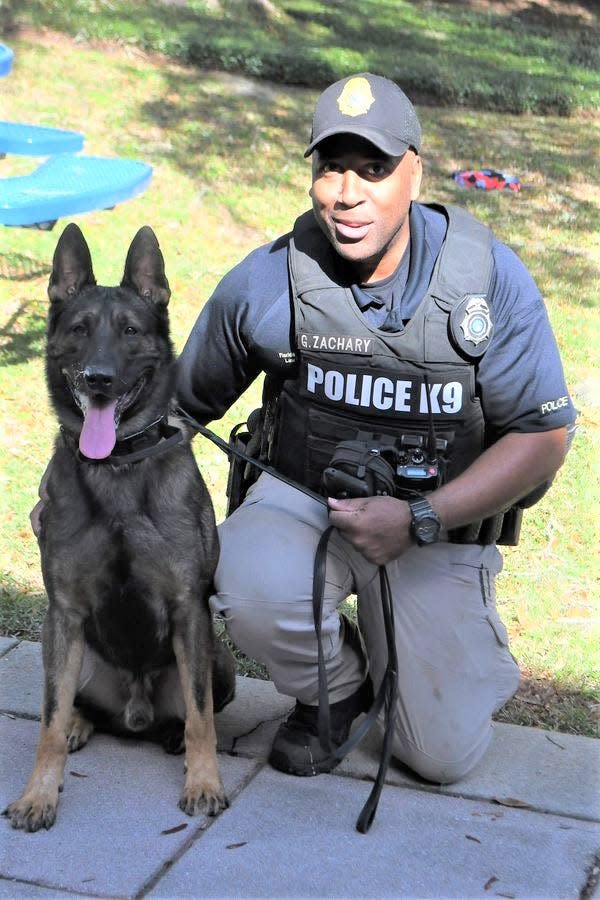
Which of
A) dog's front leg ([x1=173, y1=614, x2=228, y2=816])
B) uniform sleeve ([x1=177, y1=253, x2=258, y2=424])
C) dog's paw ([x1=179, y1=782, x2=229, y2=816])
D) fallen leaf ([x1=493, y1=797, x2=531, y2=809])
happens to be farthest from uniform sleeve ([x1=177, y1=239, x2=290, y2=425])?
fallen leaf ([x1=493, y1=797, x2=531, y2=809])

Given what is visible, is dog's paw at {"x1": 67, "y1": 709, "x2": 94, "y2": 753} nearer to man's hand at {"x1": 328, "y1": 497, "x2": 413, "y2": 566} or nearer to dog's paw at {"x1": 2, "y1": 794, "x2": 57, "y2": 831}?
dog's paw at {"x1": 2, "y1": 794, "x2": 57, "y2": 831}

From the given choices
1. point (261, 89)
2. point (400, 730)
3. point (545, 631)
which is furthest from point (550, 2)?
point (400, 730)

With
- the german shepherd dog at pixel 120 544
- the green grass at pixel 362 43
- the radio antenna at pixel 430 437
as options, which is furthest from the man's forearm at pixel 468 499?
the green grass at pixel 362 43

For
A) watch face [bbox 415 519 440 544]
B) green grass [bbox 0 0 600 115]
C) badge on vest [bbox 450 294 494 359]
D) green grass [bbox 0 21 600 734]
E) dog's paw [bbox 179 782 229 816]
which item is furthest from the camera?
green grass [bbox 0 0 600 115]

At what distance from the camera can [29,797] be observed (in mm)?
2840

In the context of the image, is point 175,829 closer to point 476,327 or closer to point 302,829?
point 302,829

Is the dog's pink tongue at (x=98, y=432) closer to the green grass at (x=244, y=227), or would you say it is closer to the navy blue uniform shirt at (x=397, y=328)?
the navy blue uniform shirt at (x=397, y=328)

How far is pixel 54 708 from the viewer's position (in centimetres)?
293

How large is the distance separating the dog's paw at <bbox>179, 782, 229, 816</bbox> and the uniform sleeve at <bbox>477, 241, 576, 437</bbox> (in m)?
1.26

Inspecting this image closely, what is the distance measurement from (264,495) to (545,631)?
1400 mm

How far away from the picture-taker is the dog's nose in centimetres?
289

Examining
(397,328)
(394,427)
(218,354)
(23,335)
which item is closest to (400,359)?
(397,328)

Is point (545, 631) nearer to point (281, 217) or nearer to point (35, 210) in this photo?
point (35, 210)

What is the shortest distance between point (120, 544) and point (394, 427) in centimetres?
84
